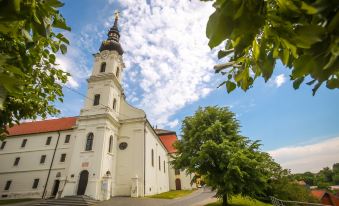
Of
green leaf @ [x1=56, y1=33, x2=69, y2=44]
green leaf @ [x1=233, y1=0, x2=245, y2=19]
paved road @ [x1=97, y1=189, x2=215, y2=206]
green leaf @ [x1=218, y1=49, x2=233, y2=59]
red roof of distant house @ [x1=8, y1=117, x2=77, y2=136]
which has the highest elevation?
red roof of distant house @ [x1=8, y1=117, x2=77, y2=136]

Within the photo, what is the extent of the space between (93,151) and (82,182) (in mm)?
3504

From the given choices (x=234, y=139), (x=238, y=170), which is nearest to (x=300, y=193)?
(x=234, y=139)

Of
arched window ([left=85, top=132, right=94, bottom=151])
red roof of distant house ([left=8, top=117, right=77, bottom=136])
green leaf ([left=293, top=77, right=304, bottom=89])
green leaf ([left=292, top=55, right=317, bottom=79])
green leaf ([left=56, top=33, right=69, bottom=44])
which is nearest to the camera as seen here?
green leaf ([left=292, top=55, right=317, bottom=79])

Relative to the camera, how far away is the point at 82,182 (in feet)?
74.0

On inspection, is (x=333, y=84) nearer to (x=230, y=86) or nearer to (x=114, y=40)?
(x=230, y=86)

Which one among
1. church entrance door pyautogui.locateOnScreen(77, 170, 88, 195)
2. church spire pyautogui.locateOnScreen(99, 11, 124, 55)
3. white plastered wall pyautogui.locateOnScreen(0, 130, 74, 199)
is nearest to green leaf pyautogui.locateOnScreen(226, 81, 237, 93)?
church entrance door pyautogui.locateOnScreen(77, 170, 88, 195)

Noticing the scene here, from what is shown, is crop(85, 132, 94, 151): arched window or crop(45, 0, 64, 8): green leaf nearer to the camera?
crop(45, 0, 64, 8): green leaf

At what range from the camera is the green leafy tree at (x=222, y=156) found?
13.8 m

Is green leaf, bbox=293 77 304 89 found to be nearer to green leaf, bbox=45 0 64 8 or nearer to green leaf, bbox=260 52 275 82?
green leaf, bbox=260 52 275 82

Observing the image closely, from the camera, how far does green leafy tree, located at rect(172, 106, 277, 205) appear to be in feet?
45.4

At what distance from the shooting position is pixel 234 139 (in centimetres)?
1650

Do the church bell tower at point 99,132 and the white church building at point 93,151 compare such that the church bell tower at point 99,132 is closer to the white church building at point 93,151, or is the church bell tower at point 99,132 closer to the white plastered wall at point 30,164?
the white church building at point 93,151

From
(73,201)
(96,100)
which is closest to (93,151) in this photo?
(73,201)

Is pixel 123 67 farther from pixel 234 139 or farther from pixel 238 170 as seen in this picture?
pixel 238 170
